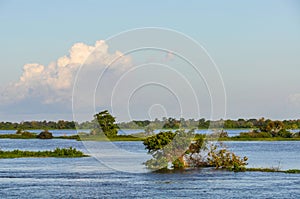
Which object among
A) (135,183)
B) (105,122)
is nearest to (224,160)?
(135,183)

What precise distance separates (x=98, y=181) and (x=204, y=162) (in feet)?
28.9

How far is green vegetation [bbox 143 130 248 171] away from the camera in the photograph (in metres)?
37.1

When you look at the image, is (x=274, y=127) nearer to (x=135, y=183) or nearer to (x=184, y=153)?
(x=184, y=153)

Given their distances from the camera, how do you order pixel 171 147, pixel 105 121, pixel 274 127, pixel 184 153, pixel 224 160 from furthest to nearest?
pixel 274 127
pixel 105 121
pixel 184 153
pixel 224 160
pixel 171 147

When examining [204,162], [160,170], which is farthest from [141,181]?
[204,162]

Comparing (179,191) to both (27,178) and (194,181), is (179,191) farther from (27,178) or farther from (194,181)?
(27,178)

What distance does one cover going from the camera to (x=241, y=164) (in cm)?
3772

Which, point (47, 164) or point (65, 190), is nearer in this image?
point (65, 190)

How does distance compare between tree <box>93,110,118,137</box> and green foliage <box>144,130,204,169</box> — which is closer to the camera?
green foliage <box>144,130,204,169</box>

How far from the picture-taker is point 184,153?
38.8 metres

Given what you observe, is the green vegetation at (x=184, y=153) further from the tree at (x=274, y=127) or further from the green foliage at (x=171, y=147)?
the tree at (x=274, y=127)

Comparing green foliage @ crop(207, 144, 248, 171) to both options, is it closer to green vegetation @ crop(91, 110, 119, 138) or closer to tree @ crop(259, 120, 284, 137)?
green vegetation @ crop(91, 110, 119, 138)

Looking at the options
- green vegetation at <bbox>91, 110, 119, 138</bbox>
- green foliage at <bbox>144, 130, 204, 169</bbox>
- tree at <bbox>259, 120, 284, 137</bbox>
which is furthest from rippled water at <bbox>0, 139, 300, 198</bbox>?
tree at <bbox>259, 120, 284, 137</bbox>

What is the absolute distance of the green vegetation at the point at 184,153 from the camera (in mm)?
37094
